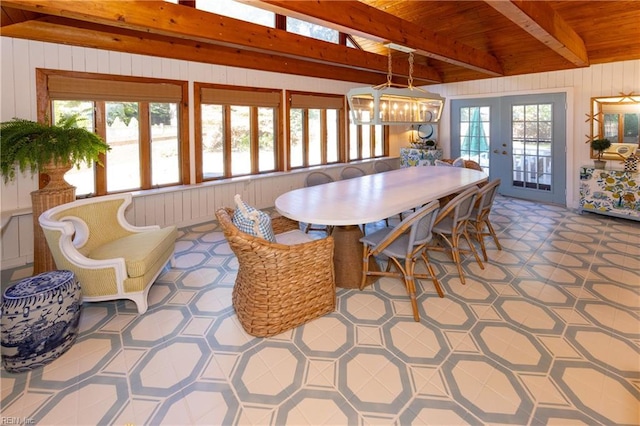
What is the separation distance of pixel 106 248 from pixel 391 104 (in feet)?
9.72

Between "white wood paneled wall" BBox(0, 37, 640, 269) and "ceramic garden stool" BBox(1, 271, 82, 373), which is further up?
"white wood paneled wall" BBox(0, 37, 640, 269)

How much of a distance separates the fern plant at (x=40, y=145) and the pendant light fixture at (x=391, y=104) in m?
2.44

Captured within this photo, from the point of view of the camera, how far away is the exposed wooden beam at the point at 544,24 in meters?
2.80

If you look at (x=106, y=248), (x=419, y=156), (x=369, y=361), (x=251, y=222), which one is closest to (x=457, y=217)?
(x=369, y=361)

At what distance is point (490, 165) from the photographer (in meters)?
7.16

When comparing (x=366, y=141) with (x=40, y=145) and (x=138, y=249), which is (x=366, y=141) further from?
(x=40, y=145)

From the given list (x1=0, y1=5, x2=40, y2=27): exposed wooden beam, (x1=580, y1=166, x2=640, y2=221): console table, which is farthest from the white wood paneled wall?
(x1=580, y1=166, x2=640, y2=221): console table

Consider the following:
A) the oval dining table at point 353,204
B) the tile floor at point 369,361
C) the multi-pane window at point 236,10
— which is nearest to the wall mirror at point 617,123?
the oval dining table at point 353,204

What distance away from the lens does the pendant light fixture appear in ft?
11.5

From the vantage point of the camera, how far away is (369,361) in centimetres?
214

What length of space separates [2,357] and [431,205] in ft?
9.23

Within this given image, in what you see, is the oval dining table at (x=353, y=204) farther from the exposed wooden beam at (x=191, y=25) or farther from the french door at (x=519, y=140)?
the french door at (x=519, y=140)

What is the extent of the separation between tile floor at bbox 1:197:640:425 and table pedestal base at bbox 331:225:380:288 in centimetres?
13

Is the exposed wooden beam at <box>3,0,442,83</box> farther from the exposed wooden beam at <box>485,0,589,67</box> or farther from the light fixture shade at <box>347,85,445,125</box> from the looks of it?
the exposed wooden beam at <box>485,0,589,67</box>
